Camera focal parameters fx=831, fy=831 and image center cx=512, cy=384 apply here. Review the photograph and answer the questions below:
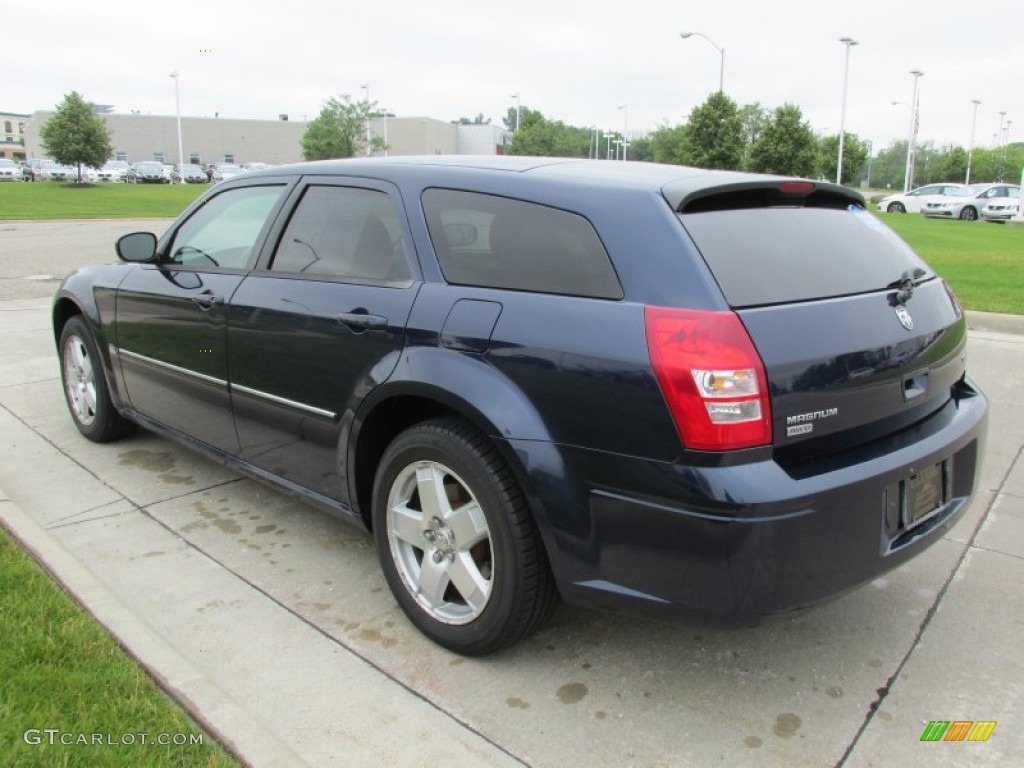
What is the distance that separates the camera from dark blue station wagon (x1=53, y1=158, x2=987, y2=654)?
7.26ft

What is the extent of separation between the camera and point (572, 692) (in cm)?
264

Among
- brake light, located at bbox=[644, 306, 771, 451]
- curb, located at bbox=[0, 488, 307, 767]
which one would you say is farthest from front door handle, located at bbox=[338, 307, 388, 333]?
curb, located at bbox=[0, 488, 307, 767]

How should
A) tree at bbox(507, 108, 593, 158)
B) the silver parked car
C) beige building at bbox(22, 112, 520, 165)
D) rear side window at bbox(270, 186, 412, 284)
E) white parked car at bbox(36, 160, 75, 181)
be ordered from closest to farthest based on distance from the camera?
rear side window at bbox(270, 186, 412, 284) < white parked car at bbox(36, 160, 75, 181) < the silver parked car < tree at bbox(507, 108, 593, 158) < beige building at bbox(22, 112, 520, 165)

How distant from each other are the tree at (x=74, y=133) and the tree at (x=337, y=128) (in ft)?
36.4

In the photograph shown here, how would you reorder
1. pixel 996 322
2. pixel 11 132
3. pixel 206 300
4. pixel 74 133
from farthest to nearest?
pixel 11 132
pixel 74 133
pixel 996 322
pixel 206 300

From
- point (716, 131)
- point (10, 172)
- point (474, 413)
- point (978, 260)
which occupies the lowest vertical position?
point (978, 260)

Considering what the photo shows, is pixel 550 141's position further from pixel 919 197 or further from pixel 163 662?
pixel 163 662

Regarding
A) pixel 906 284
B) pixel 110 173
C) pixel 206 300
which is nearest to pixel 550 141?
pixel 110 173

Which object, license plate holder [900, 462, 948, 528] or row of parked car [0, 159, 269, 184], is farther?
row of parked car [0, 159, 269, 184]

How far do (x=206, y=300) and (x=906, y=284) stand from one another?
9.32 ft

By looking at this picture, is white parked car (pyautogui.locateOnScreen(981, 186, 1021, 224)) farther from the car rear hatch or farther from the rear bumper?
the rear bumper

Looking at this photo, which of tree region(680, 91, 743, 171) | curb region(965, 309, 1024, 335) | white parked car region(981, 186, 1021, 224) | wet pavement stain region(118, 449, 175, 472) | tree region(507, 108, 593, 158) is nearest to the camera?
wet pavement stain region(118, 449, 175, 472)

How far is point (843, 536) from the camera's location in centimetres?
229

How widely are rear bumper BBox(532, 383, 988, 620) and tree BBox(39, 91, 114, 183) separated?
48937 mm
